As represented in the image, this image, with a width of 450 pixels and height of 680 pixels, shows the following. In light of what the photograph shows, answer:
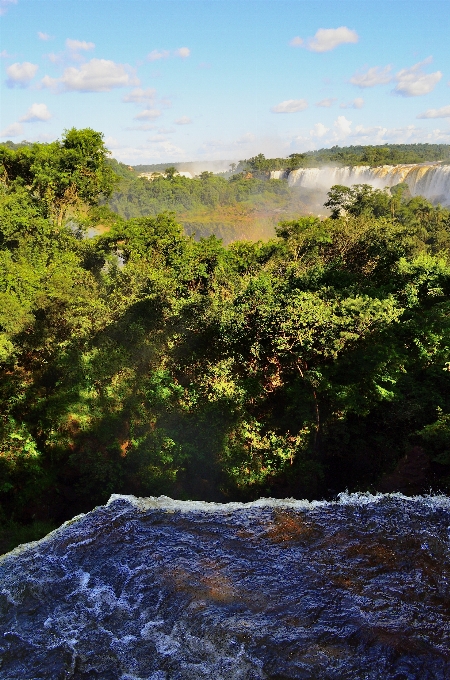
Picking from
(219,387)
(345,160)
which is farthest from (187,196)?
(219,387)

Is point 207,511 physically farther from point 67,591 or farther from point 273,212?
point 273,212

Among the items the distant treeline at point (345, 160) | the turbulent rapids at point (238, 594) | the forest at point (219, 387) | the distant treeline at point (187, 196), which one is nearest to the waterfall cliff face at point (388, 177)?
the distant treeline at point (345, 160)

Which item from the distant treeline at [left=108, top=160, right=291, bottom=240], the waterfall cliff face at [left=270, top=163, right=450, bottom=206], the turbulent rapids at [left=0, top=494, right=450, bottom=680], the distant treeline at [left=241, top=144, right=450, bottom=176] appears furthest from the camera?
the distant treeline at [left=241, top=144, right=450, bottom=176]

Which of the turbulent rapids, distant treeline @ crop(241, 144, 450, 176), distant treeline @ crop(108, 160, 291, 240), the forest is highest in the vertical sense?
distant treeline @ crop(241, 144, 450, 176)

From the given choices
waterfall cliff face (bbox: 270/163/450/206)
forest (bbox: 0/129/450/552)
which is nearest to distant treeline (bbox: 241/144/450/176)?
waterfall cliff face (bbox: 270/163/450/206)

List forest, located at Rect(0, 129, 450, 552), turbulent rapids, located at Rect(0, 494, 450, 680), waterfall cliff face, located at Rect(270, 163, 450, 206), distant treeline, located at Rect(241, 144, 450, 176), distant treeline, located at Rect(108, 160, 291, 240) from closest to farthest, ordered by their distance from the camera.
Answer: turbulent rapids, located at Rect(0, 494, 450, 680), forest, located at Rect(0, 129, 450, 552), waterfall cliff face, located at Rect(270, 163, 450, 206), distant treeline, located at Rect(108, 160, 291, 240), distant treeline, located at Rect(241, 144, 450, 176)

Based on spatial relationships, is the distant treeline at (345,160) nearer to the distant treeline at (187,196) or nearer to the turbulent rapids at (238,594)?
the distant treeline at (187,196)

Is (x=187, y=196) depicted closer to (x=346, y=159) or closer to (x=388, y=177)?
(x=388, y=177)

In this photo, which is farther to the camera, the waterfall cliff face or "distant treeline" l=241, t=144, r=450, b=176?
"distant treeline" l=241, t=144, r=450, b=176

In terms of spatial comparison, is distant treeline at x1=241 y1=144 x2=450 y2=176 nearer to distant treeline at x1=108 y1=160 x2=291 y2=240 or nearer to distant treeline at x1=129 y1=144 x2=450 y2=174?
distant treeline at x1=129 y1=144 x2=450 y2=174
